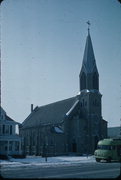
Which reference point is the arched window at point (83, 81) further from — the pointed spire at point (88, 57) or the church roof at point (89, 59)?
the pointed spire at point (88, 57)

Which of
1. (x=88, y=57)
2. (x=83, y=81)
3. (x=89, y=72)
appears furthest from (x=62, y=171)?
(x=88, y=57)

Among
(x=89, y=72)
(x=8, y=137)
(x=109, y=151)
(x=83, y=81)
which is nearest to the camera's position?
(x=109, y=151)

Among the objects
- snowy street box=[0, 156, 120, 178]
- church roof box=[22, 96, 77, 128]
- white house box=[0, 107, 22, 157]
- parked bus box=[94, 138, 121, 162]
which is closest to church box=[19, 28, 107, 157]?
church roof box=[22, 96, 77, 128]

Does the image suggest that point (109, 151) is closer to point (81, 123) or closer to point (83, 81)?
point (81, 123)

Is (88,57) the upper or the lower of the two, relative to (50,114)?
upper

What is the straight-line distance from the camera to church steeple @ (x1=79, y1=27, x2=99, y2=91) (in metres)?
59.4

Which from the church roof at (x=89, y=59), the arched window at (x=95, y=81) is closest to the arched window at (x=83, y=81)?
the church roof at (x=89, y=59)

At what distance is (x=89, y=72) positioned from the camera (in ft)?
195

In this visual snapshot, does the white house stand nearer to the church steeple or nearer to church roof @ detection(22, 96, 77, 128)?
church roof @ detection(22, 96, 77, 128)

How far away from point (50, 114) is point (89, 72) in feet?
50.9

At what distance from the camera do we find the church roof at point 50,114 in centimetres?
6288

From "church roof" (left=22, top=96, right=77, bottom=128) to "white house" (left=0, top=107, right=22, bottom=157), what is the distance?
50.8 feet

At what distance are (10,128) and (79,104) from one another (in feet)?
65.6

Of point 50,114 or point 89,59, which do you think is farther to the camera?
point 50,114
